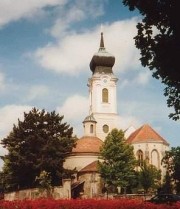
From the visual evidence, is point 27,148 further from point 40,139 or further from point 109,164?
point 109,164

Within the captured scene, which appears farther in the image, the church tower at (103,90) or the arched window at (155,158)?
the church tower at (103,90)

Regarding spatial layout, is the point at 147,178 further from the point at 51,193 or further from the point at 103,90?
the point at 103,90

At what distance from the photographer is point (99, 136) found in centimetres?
7762

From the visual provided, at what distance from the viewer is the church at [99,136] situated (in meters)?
56.8

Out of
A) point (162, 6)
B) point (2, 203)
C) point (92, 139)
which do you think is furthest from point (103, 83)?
point (162, 6)

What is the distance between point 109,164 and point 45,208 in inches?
1344

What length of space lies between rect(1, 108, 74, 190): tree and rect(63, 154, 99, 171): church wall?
31.6 ft

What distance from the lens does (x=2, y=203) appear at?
20.7 metres

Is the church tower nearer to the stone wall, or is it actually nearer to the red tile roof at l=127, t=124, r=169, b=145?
the red tile roof at l=127, t=124, r=169, b=145

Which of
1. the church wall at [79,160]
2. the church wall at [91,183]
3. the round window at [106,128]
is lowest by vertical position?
the church wall at [91,183]

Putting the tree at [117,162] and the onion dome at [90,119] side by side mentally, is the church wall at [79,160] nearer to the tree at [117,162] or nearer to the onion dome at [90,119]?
the tree at [117,162]

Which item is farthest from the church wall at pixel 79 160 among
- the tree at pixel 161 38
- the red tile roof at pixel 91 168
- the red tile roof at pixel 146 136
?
the tree at pixel 161 38

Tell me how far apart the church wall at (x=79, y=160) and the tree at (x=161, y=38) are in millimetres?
46431

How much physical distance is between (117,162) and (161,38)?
39.4 meters
